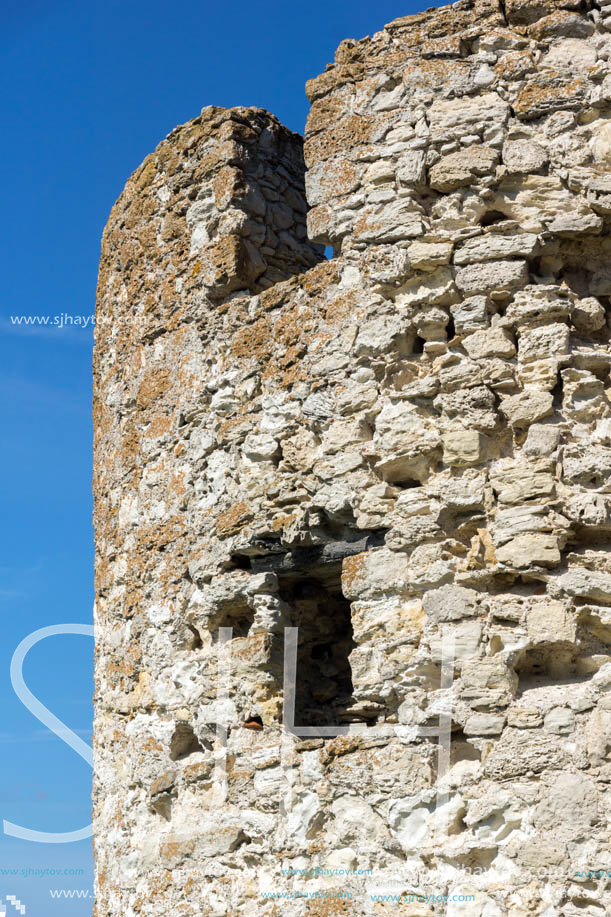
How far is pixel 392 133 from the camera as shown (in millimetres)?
5348

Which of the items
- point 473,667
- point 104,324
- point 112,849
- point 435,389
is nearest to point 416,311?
point 435,389

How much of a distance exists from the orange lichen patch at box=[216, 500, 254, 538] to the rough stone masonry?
0.05 feet

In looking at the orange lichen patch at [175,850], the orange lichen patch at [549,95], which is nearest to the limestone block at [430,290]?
the orange lichen patch at [549,95]

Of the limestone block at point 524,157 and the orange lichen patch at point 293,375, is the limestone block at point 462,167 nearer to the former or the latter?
the limestone block at point 524,157

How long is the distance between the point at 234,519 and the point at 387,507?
86 centimetres

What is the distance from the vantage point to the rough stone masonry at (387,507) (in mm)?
4559

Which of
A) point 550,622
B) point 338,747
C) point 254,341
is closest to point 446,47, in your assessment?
point 254,341

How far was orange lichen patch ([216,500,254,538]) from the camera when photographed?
5.53 m

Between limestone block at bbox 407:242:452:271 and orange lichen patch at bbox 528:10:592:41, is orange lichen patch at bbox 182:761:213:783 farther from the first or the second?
orange lichen patch at bbox 528:10:592:41

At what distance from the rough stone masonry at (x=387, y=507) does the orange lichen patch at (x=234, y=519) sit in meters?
0.02

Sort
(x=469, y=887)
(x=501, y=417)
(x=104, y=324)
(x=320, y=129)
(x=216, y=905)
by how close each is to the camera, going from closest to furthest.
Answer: (x=469, y=887) < (x=501, y=417) < (x=216, y=905) < (x=320, y=129) < (x=104, y=324)

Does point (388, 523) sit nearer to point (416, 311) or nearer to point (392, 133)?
point (416, 311)

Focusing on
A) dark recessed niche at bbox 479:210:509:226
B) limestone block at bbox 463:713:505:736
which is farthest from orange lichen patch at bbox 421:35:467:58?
limestone block at bbox 463:713:505:736

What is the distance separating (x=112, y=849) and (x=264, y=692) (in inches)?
50.6
